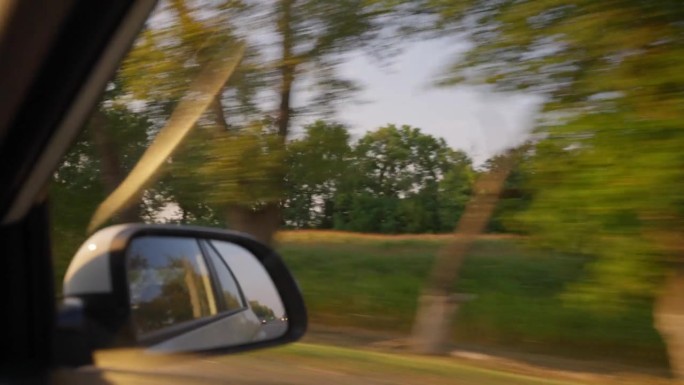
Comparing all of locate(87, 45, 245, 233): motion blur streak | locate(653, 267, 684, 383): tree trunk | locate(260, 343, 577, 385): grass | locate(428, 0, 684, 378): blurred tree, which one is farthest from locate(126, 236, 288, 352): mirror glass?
locate(653, 267, 684, 383): tree trunk

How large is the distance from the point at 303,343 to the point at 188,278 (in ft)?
1.65

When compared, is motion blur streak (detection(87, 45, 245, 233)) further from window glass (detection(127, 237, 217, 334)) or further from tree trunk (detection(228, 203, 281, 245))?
window glass (detection(127, 237, 217, 334))

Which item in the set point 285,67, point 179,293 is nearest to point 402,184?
point 285,67

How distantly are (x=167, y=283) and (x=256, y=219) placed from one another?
43.5 inches

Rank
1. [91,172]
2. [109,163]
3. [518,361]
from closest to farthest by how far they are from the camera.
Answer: [518,361]
[91,172]
[109,163]

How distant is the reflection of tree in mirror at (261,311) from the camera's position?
3.26 m

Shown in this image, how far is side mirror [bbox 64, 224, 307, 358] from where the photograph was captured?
10.5 ft

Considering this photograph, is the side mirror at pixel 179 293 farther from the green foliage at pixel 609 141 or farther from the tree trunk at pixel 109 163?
the green foliage at pixel 609 141

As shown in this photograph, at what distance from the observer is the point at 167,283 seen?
3359mm

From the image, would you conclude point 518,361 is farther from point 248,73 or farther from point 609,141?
point 248,73

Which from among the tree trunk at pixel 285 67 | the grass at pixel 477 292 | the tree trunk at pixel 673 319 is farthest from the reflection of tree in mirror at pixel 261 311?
the tree trunk at pixel 285 67

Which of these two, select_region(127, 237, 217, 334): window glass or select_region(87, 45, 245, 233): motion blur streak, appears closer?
select_region(127, 237, 217, 334): window glass

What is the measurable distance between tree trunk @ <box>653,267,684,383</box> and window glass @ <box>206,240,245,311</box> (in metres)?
1.65

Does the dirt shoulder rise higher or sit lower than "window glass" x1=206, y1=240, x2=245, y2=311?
lower
